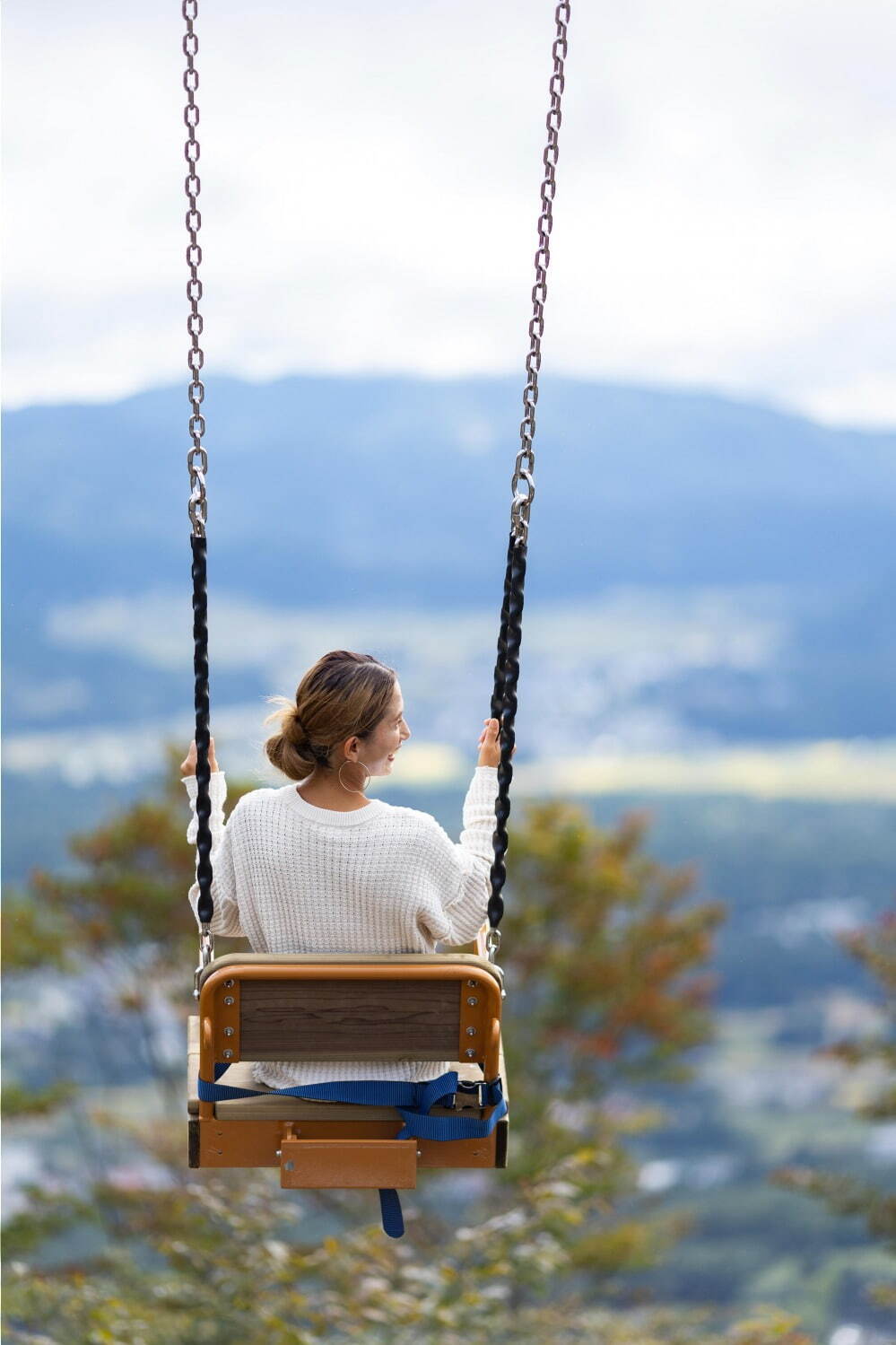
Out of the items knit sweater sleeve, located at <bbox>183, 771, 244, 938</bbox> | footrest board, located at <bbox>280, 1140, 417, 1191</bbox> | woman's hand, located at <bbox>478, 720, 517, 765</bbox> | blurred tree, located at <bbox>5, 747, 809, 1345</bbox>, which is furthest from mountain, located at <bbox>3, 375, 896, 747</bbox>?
footrest board, located at <bbox>280, 1140, 417, 1191</bbox>

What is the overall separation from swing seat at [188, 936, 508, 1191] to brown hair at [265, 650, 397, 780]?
29 cm

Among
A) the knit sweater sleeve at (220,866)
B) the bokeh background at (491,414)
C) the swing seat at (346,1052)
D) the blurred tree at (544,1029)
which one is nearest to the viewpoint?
the swing seat at (346,1052)

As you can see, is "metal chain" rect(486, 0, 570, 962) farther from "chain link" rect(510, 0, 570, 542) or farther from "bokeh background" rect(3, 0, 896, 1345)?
"bokeh background" rect(3, 0, 896, 1345)

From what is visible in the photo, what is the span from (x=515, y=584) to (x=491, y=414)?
38.6 feet

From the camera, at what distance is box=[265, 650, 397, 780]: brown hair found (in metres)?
2.36

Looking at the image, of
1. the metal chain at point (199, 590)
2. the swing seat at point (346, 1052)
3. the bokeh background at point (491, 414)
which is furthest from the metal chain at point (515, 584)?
the bokeh background at point (491, 414)

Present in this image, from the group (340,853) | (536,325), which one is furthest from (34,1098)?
(536,325)

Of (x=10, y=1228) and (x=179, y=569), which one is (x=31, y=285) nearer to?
(x=179, y=569)

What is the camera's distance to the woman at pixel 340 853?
234 centimetres

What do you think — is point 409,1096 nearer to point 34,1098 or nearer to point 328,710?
point 328,710

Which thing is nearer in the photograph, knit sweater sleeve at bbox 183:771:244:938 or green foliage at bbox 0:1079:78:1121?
knit sweater sleeve at bbox 183:771:244:938

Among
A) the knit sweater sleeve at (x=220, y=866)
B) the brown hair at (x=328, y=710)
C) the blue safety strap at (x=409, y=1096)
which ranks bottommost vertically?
the blue safety strap at (x=409, y=1096)

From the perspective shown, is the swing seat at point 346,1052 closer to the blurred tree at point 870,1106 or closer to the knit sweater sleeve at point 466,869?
the knit sweater sleeve at point 466,869

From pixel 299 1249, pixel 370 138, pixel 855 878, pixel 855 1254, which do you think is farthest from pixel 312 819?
pixel 370 138
